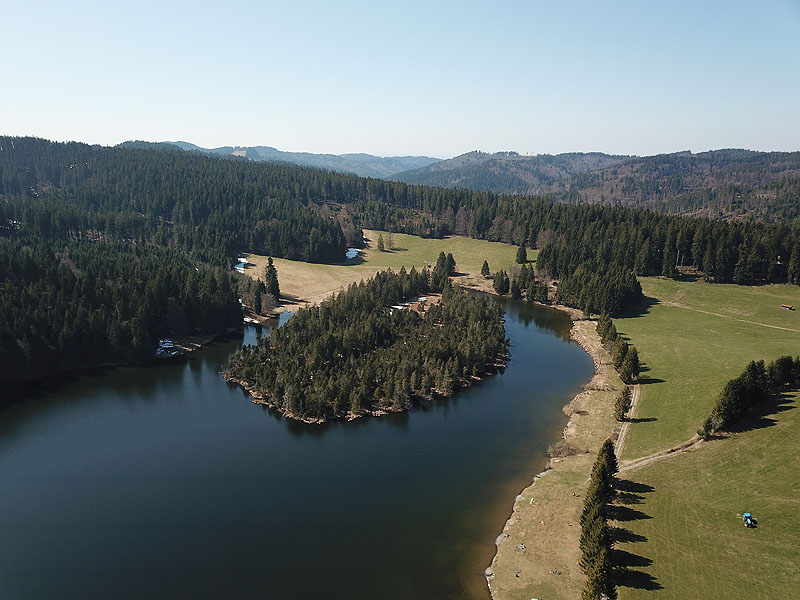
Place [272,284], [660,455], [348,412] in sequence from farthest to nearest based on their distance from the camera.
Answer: [272,284], [348,412], [660,455]

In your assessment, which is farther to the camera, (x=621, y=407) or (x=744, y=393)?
(x=621, y=407)

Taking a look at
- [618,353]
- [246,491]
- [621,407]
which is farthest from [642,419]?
[246,491]

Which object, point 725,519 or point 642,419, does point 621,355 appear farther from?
point 725,519

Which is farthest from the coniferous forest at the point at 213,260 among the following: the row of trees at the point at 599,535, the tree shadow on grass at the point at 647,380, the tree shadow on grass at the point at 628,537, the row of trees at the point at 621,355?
the row of trees at the point at 599,535

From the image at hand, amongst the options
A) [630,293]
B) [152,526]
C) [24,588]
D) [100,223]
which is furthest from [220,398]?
[100,223]

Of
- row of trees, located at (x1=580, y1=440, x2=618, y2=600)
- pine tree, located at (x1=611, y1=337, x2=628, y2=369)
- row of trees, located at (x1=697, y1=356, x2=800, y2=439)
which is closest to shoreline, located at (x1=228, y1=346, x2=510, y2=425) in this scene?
pine tree, located at (x1=611, y1=337, x2=628, y2=369)

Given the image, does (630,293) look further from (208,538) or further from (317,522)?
(208,538)

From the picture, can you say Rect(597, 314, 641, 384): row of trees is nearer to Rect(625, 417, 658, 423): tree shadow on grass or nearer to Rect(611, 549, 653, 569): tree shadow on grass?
Rect(625, 417, 658, 423): tree shadow on grass
